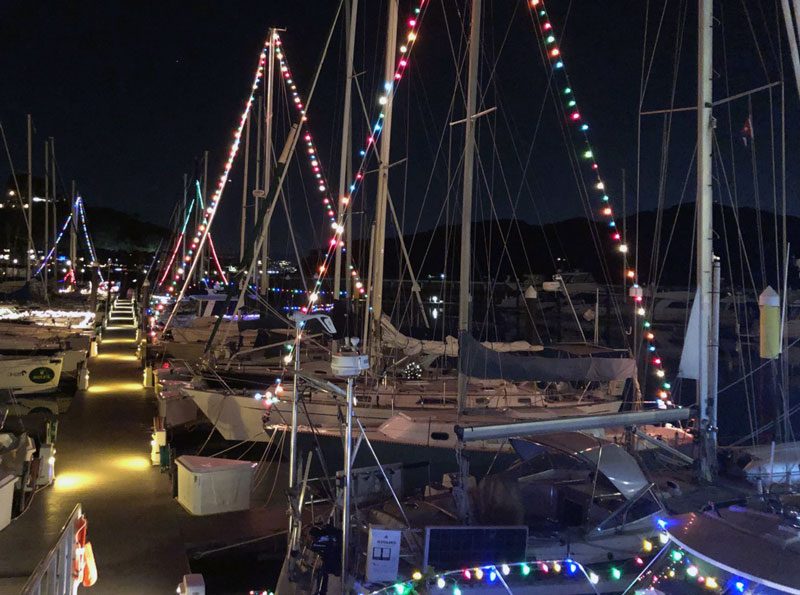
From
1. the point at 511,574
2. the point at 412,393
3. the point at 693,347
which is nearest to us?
the point at 511,574

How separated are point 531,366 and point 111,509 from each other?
8.24 m

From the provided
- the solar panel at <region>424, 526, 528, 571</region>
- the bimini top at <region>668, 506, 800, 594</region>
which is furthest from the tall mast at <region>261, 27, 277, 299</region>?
the bimini top at <region>668, 506, 800, 594</region>

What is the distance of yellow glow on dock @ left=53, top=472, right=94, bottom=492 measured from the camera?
12.2 m

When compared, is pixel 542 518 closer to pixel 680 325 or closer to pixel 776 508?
pixel 776 508

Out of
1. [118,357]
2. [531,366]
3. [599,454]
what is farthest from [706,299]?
[118,357]

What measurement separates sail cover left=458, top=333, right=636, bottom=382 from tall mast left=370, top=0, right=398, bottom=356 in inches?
160

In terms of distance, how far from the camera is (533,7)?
617 inches

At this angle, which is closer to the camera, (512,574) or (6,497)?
(512,574)

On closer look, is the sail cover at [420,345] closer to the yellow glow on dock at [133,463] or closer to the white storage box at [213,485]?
the yellow glow on dock at [133,463]

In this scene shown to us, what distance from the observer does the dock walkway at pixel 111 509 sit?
8.64 metres

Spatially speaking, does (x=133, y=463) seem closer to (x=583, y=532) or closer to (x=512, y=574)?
(x=583, y=532)

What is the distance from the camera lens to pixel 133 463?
1391 cm

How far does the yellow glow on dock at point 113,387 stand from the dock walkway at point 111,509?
9.41ft

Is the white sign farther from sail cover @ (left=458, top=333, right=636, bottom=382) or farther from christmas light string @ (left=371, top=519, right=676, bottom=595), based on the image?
sail cover @ (left=458, top=333, right=636, bottom=382)
